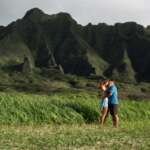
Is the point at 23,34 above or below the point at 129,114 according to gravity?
above

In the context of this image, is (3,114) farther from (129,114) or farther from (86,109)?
(129,114)

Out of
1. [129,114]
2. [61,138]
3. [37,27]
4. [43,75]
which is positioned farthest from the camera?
[37,27]

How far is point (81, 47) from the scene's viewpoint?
586ft

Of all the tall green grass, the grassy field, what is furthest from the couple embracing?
the tall green grass

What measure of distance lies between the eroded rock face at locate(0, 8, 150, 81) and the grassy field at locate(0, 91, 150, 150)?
129077 mm

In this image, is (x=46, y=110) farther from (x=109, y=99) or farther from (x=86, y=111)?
(x=109, y=99)

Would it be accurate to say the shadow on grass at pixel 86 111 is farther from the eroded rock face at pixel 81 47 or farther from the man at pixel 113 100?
the eroded rock face at pixel 81 47

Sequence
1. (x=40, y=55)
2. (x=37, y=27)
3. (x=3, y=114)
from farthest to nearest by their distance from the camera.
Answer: (x=37, y=27), (x=40, y=55), (x=3, y=114)

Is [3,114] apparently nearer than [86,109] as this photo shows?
Yes

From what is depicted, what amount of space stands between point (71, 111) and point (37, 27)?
556 feet

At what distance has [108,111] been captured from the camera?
2569cm

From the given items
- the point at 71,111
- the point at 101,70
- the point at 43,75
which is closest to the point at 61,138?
the point at 71,111

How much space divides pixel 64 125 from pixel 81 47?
505 feet

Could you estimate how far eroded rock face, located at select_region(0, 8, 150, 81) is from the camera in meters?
168
